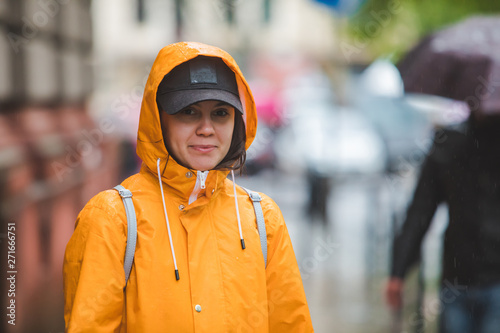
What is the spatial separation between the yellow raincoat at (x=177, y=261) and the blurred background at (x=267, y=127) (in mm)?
479

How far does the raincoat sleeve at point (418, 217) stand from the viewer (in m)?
3.51

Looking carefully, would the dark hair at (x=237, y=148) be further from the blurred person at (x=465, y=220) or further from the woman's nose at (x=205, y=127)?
the blurred person at (x=465, y=220)

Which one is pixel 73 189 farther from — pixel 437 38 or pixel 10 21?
pixel 437 38

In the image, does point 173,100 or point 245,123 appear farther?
point 245,123

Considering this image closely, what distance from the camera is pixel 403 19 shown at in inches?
333

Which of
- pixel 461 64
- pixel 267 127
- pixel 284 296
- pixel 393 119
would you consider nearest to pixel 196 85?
pixel 284 296

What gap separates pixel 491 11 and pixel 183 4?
13.3 feet

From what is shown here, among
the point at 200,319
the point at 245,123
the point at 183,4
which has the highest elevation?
the point at 183,4

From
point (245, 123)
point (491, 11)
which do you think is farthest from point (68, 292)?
point (491, 11)

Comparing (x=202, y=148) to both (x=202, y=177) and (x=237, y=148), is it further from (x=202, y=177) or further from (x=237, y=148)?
(x=237, y=148)

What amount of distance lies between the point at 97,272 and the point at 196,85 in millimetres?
678

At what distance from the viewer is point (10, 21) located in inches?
191

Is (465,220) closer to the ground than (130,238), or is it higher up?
closer to the ground

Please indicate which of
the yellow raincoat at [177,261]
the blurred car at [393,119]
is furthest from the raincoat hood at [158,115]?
the blurred car at [393,119]
